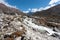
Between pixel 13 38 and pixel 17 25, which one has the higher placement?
pixel 17 25

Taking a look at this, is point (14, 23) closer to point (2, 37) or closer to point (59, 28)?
point (2, 37)

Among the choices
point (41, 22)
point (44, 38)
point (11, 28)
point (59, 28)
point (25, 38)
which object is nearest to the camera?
point (25, 38)

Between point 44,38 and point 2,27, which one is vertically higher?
point 2,27

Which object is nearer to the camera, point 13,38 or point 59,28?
point 13,38

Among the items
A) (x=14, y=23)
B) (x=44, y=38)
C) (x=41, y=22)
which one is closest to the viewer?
(x=44, y=38)

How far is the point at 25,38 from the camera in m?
16.4

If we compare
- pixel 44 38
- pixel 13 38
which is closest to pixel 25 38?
pixel 13 38

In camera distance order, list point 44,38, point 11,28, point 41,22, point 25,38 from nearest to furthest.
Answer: point 25,38
point 44,38
point 11,28
point 41,22

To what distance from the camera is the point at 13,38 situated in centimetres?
1644

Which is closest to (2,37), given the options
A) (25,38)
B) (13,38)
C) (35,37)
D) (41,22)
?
(13,38)

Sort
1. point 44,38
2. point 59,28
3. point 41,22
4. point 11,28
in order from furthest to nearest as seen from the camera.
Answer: point 41,22
point 59,28
point 11,28
point 44,38

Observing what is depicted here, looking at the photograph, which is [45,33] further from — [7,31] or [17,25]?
[7,31]

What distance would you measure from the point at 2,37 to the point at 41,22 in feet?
32.2

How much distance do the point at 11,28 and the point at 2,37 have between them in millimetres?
2479
